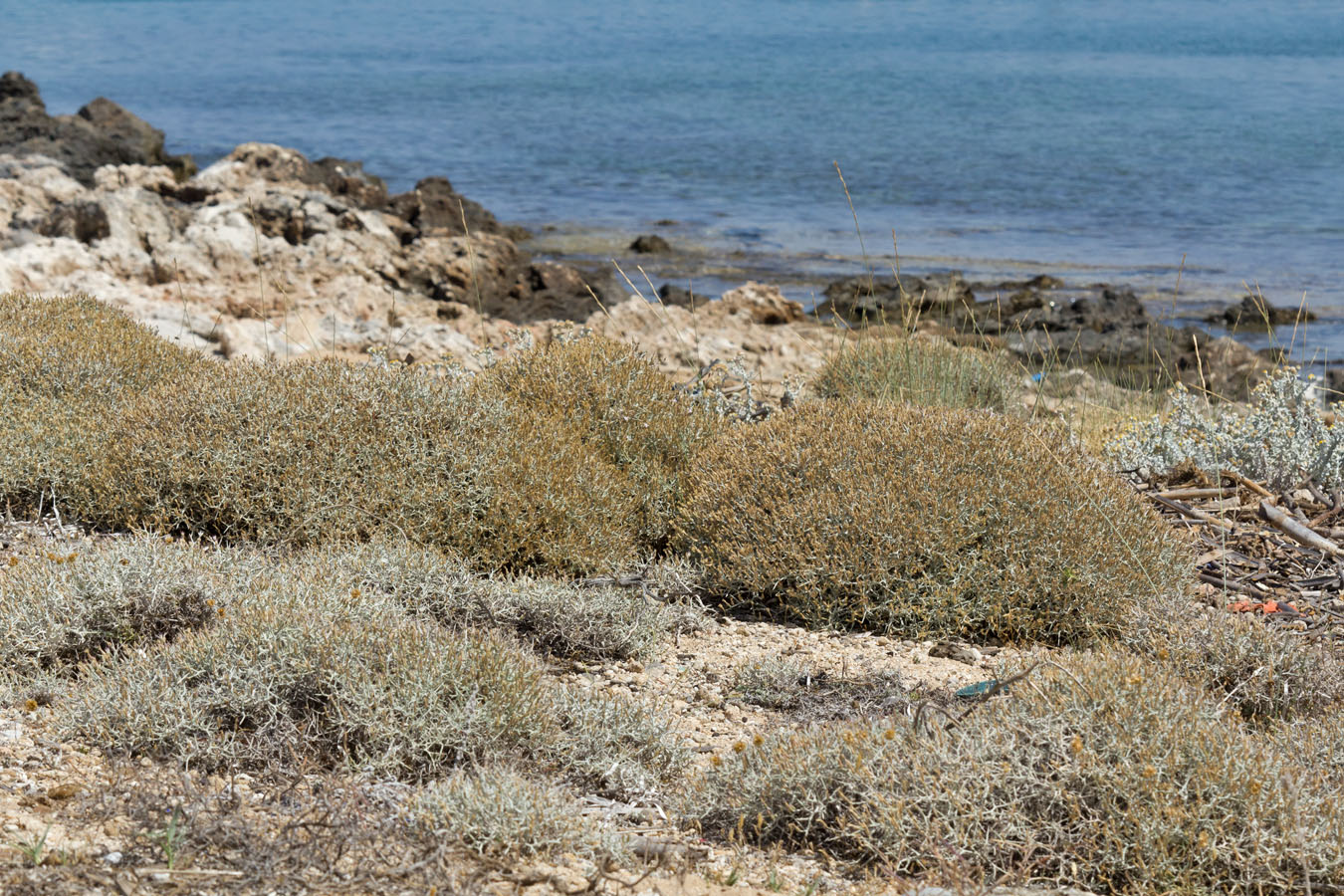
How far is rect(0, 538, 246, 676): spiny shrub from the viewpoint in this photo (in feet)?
12.9

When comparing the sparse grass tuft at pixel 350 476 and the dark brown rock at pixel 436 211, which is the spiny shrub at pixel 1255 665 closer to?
the sparse grass tuft at pixel 350 476

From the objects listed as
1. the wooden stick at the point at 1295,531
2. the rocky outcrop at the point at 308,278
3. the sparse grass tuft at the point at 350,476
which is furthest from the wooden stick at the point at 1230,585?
the rocky outcrop at the point at 308,278

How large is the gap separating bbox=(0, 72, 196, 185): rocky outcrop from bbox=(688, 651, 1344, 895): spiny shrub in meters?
22.4

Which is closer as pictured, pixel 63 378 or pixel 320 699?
pixel 320 699

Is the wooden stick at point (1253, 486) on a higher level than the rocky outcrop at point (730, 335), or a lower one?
higher

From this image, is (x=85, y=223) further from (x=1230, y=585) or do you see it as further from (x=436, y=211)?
(x=1230, y=585)

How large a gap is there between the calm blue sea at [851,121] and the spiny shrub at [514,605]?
1445 cm

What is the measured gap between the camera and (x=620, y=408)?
6191 millimetres

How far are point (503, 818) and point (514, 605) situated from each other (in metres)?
1.78

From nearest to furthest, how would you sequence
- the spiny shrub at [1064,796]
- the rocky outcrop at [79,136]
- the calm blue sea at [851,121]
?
the spiny shrub at [1064,796] < the calm blue sea at [851,121] < the rocky outcrop at [79,136]

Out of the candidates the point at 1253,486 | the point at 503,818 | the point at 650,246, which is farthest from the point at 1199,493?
the point at 650,246

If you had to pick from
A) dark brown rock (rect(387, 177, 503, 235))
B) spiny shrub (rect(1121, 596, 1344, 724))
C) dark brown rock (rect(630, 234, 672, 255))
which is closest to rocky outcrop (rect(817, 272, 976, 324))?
dark brown rock (rect(630, 234, 672, 255))

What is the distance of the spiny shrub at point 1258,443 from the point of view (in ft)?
20.3

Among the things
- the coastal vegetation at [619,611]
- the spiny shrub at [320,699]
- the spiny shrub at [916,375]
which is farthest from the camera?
the spiny shrub at [916,375]
